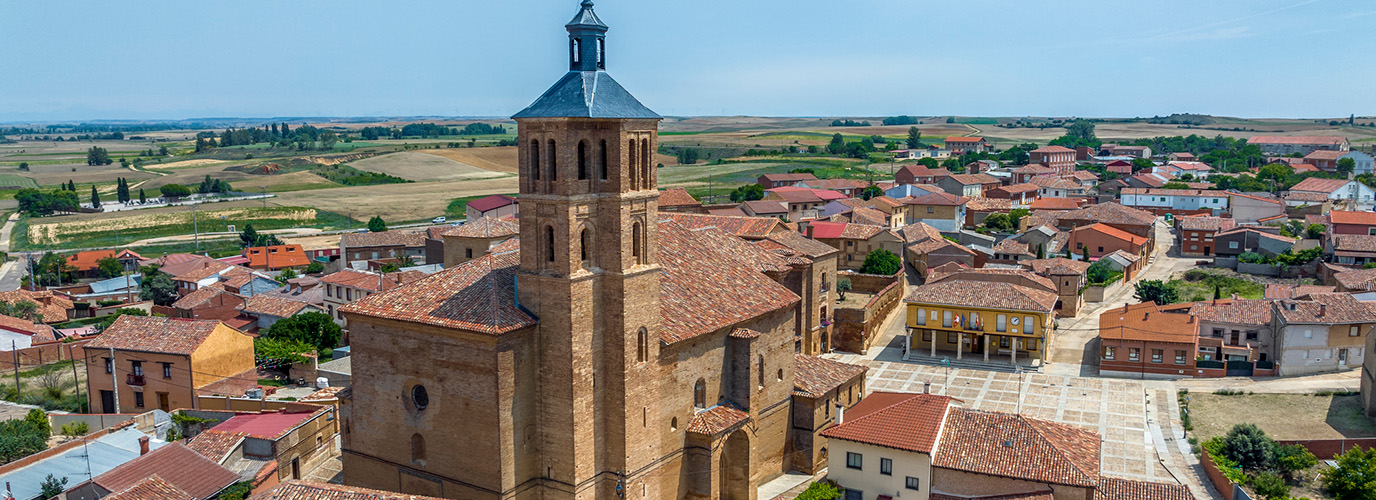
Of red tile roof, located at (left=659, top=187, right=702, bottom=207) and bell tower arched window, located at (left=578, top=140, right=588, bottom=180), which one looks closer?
bell tower arched window, located at (left=578, top=140, right=588, bottom=180)

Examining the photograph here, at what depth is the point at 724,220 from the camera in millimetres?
55125

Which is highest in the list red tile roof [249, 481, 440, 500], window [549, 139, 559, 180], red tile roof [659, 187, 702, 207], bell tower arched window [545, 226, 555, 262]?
window [549, 139, 559, 180]

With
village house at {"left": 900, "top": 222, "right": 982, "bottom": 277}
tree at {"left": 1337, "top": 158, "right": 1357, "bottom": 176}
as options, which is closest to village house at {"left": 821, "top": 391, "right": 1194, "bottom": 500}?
village house at {"left": 900, "top": 222, "right": 982, "bottom": 277}

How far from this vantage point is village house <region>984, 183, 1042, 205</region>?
383 ft

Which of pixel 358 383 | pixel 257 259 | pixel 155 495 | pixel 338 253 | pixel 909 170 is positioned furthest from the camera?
pixel 909 170

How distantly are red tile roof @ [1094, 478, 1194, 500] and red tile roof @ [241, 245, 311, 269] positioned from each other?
237 ft

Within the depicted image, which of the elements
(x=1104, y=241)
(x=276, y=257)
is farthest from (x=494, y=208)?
(x=1104, y=241)

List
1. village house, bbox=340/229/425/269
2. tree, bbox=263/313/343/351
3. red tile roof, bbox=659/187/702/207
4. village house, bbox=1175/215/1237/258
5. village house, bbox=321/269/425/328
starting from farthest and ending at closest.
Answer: village house, bbox=1175/215/1237/258 → village house, bbox=340/229/425/269 → red tile roof, bbox=659/187/702/207 → village house, bbox=321/269/425/328 → tree, bbox=263/313/343/351

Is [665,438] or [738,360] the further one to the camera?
[738,360]

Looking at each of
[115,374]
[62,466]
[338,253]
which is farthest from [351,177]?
[62,466]

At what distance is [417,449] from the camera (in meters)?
28.9

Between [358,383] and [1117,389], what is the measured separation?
126ft

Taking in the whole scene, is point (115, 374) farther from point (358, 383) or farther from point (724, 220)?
point (724, 220)

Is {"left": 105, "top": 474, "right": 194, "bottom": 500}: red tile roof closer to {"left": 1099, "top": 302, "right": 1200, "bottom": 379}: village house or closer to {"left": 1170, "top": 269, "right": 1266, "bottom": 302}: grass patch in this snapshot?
{"left": 1099, "top": 302, "right": 1200, "bottom": 379}: village house
